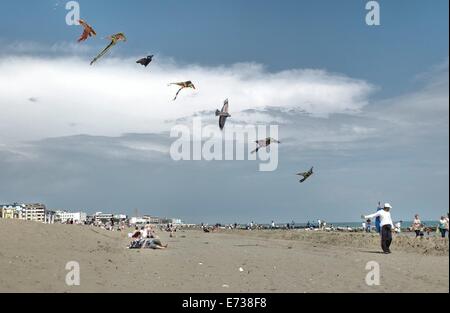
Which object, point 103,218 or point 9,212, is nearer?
point 9,212

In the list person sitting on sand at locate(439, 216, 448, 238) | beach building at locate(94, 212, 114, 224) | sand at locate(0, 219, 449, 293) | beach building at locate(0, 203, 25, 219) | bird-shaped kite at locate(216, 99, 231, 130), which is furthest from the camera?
beach building at locate(94, 212, 114, 224)

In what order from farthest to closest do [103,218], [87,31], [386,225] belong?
→ 1. [103,218]
2. [386,225]
3. [87,31]

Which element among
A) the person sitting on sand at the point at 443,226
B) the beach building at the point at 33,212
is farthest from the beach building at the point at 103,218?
the person sitting on sand at the point at 443,226

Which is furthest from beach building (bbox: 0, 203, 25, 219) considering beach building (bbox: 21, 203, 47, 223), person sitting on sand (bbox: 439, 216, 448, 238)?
person sitting on sand (bbox: 439, 216, 448, 238)

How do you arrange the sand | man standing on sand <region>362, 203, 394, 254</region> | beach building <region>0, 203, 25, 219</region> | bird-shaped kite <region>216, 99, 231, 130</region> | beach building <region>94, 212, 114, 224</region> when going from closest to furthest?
the sand < bird-shaped kite <region>216, 99, 231, 130</region> < man standing on sand <region>362, 203, 394, 254</region> < beach building <region>0, 203, 25, 219</region> < beach building <region>94, 212, 114, 224</region>

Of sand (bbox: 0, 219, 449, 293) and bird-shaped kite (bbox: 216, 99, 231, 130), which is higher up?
bird-shaped kite (bbox: 216, 99, 231, 130)

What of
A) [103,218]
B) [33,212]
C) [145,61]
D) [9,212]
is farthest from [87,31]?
[103,218]

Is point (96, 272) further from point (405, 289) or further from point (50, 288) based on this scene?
point (405, 289)

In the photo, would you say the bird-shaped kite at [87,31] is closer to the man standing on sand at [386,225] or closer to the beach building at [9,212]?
the man standing on sand at [386,225]

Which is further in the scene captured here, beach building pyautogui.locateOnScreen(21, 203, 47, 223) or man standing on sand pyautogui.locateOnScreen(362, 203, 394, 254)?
beach building pyautogui.locateOnScreen(21, 203, 47, 223)

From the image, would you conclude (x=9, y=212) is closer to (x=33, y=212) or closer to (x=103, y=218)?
(x=33, y=212)

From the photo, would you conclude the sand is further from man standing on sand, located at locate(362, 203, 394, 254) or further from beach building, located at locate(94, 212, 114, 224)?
beach building, located at locate(94, 212, 114, 224)

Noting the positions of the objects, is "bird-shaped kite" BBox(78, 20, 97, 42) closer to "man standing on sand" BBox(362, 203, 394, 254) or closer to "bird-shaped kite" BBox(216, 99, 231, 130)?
"bird-shaped kite" BBox(216, 99, 231, 130)
